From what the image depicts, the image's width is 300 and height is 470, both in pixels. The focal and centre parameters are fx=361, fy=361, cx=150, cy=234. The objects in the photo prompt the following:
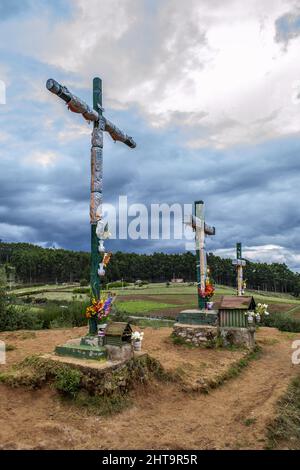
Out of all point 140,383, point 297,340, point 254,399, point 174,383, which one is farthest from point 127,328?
point 297,340

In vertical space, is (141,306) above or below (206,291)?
below

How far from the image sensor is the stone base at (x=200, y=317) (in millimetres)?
16203

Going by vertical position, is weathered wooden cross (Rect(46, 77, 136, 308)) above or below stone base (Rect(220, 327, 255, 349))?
above

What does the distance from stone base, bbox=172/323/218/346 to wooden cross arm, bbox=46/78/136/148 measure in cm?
875

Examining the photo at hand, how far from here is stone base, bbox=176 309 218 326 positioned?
53.2 feet

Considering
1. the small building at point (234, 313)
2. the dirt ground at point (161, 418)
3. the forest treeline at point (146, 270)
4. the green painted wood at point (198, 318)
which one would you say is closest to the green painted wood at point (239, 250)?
the small building at point (234, 313)

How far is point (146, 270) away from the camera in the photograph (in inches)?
3750

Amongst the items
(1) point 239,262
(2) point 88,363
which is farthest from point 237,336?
(2) point 88,363

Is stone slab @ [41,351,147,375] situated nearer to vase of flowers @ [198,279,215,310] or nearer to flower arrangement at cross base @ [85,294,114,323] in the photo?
flower arrangement at cross base @ [85,294,114,323]

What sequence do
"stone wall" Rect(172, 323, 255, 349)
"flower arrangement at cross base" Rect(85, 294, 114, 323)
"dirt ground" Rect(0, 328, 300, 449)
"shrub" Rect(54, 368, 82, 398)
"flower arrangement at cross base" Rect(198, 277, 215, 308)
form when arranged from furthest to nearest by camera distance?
"flower arrangement at cross base" Rect(198, 277, 215, 308)
"stone wall" Rect(172, 323, 255, 349)
"flower arrangement at cross base" Rect(85, 294, 114, 323)
"shrub" Rect(54, 368, 82, 398)
"dirt ground" Rect(0, 328, 300, 449)

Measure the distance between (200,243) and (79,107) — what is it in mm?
9530

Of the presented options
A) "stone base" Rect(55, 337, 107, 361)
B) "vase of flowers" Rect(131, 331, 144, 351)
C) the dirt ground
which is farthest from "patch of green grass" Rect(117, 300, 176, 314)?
"stone base" Rect(55, 337, 107, 361)

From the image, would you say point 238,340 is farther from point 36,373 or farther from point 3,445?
point 3,445

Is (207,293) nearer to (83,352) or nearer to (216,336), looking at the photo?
(216,336)
